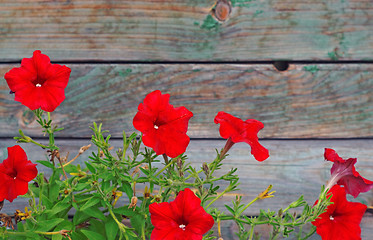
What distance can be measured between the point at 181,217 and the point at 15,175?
338 mm

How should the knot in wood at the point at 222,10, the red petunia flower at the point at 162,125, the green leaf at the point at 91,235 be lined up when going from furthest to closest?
the knot in wood at the point at 222,10, the green leaf at the point at 91,235, the red petunia flower at the point at 162,125

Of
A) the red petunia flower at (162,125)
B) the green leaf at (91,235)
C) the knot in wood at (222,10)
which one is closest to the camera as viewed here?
the red petunia flower at (162,125)

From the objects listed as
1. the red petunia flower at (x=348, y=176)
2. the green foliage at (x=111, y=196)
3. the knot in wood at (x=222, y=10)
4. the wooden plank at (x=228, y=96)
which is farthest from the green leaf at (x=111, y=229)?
the knot in wood at (x=222, y=10)

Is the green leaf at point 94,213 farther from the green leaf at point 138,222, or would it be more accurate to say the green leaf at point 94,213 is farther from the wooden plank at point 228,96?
the wooden plank at point 228,96

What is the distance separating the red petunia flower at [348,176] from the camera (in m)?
0.88

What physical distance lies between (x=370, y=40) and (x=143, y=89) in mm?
631

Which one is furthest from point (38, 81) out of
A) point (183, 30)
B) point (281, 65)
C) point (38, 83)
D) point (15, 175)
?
point (281, 65)

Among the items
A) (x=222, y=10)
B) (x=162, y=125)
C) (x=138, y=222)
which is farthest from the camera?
(x=222, y=10)

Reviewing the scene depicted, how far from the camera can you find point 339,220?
0.88 m

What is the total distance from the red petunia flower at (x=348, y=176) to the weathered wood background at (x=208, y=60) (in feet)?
0.78

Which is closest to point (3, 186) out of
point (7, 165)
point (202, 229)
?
point (7, 165)

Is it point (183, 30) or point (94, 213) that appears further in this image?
point (183, 30)

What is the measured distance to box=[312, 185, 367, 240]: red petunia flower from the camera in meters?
0.85

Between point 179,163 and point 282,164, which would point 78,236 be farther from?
point 282,164
